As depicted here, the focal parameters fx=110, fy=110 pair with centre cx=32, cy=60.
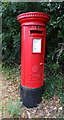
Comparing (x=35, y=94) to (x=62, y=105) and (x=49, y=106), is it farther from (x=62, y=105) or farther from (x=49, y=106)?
(x=62, y=105)

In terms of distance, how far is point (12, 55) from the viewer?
4043mm

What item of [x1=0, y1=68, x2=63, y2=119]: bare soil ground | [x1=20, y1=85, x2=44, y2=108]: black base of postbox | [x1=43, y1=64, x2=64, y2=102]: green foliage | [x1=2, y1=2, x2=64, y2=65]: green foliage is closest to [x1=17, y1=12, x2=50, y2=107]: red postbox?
[x1=20, y1=85, x2=44, y2=108]: black base of postbox

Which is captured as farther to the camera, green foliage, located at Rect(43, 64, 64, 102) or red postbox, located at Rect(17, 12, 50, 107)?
green foliage, located at Rect(43, 64, 64, 102)

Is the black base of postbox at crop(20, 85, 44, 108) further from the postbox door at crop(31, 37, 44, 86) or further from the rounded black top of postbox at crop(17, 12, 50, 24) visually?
the rounded black top of postbox at crop(17, 12, 50, 24)

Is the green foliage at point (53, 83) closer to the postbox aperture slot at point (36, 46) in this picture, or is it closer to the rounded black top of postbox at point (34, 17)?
the postbox aperture slot at point (36, 46)

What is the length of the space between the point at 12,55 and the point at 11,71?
1.98 feet

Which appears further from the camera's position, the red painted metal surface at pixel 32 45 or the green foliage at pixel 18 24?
the green foliage at pixel 18 24

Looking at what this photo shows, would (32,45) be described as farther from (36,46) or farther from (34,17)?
(34,17)

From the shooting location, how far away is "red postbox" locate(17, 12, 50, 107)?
1930 mm

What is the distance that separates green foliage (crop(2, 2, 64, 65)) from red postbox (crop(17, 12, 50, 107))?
70 cm

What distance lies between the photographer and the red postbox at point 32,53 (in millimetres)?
1930

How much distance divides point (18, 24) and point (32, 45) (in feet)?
6.24

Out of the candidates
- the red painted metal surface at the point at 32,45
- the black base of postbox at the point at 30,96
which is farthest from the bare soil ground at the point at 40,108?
the red painted metal surface at the point at 32,45

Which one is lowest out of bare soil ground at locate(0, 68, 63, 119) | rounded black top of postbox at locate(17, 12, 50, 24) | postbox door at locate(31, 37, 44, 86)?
bare soil ground at locate(0, 68, 63, 119)
